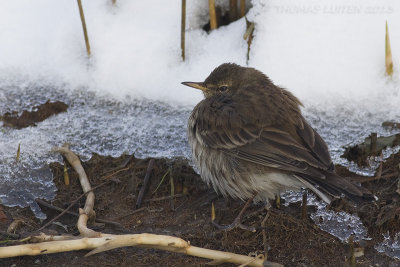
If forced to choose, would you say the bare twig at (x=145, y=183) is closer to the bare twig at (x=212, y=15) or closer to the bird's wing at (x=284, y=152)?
the bird's wing at (x=284, y=152)

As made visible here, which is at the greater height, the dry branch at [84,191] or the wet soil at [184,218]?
the dry branch at [84,191]

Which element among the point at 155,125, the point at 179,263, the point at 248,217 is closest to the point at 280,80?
the point at 155,125

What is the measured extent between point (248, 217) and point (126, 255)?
108 cm

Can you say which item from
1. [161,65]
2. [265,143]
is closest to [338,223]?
[265,143]

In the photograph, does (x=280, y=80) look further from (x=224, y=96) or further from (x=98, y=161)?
(x=98, y=161)

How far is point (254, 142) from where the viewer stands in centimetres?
496

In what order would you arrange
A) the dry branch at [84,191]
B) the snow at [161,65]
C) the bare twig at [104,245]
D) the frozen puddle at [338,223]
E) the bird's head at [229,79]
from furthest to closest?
the snow at [161,65], the bird's head at [229,79], the frozen puddle at [338,223], the dry branch at [84,191], the bare twig at [104,245]

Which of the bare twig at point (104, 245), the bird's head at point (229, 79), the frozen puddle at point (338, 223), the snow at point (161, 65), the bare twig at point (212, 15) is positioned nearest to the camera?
the bare twig at point (104, 245)

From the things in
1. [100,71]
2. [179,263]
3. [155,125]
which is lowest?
[179,263]

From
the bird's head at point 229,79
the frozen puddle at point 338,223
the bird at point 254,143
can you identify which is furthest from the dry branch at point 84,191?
the frozen puddle at point 338,223

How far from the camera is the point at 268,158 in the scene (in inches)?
189

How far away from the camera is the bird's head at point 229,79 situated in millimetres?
5535

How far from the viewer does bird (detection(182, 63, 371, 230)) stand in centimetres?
470

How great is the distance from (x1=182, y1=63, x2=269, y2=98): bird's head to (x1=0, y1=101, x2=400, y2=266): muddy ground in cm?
72
